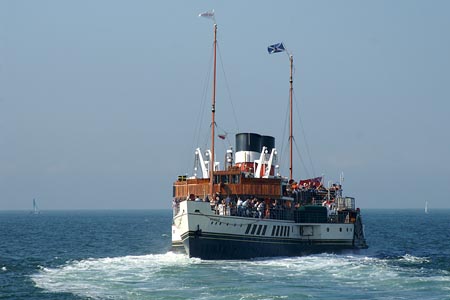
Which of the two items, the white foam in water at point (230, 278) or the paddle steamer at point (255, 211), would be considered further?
the paddle steamer at point (255, 211)

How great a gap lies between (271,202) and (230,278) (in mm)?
16336

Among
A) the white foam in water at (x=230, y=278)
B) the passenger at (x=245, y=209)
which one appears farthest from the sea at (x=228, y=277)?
the passenger at (x=245, y=209)

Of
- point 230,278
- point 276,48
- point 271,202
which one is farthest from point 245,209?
point 276,48

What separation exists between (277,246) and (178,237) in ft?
26.1

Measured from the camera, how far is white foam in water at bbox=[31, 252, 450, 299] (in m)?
42.9

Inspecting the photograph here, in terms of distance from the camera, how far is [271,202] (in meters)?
→ 63.1

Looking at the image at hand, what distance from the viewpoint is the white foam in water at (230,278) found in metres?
42.9

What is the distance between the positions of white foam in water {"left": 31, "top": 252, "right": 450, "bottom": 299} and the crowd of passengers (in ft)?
12.8

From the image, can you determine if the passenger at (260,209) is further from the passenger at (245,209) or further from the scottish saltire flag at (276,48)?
the scottish saltire flag at (276,48)

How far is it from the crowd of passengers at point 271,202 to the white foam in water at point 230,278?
12.8 feet

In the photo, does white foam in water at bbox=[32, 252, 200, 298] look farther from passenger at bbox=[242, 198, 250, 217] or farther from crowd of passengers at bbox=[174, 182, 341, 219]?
passenger at bbox=[242, 198, 250, 217]

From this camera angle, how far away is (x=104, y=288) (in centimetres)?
4459

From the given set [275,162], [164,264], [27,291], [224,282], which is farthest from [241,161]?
[27,291]

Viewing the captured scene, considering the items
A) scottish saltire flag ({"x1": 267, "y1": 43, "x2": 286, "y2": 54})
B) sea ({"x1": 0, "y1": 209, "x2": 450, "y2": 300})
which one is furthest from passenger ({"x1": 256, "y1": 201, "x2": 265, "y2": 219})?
scottish saltire flag ({"x1": 267, "y1": 43, "x2": 286, "y2": 54})
